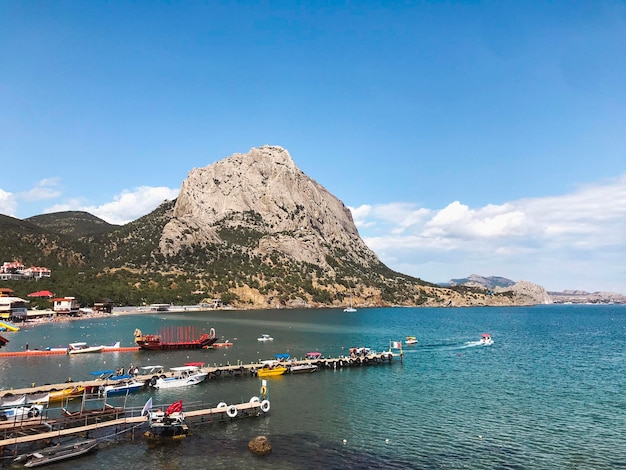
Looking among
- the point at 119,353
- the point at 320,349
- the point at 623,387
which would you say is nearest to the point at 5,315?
the point at 119,353

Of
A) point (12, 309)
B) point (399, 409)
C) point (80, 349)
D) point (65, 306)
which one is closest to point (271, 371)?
point (399, 409)

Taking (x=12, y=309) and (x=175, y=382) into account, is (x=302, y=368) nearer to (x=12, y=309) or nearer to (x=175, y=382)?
(x=175, y=382)

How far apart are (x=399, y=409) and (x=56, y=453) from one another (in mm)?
35888

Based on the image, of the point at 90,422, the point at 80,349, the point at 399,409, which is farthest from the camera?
the point at 80,349

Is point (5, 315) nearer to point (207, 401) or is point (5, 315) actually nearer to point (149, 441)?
point (207, 401)

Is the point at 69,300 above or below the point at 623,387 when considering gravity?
above

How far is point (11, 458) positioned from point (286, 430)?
2343 centimetres

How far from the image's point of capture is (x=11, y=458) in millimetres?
36438

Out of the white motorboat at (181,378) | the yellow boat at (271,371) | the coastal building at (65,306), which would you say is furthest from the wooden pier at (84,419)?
the coastal building at (65,306)

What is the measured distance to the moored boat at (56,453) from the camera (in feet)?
117

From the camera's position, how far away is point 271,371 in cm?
7400

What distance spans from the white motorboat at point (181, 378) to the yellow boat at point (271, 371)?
900cm

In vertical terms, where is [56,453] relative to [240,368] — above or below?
below

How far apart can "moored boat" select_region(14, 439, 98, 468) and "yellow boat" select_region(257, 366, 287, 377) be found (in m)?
35.3
